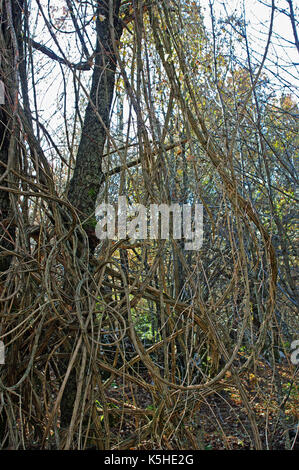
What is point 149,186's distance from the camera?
1354mm

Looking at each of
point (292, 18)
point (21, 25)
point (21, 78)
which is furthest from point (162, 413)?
point (292, 18)

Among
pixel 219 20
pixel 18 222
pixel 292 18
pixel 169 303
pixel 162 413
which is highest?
pixel 219 20

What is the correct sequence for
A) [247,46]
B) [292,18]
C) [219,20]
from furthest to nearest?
[219,20] → [247,46] → [292,18]

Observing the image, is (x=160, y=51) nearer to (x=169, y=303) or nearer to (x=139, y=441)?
(x=169, y=303)

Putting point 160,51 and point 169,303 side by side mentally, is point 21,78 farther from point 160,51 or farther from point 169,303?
point 169,303

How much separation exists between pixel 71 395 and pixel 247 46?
197cm

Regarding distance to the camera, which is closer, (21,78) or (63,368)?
(21,78)

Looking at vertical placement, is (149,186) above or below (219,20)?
below

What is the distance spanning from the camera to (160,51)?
145 cm

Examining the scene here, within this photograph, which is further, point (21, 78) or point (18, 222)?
point (21, 78)

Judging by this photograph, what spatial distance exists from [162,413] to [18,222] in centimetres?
84

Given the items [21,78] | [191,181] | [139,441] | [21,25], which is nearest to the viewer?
[139,441]
